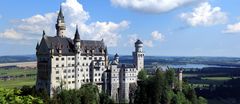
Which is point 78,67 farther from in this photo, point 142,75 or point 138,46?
point 138,46

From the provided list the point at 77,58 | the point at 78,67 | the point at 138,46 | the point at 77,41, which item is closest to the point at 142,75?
the point at 138,46

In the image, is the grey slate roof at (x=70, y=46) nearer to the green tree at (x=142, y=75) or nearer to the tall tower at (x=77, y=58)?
the tall tower at (x=77, y=58)

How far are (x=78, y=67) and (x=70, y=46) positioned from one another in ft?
21.4

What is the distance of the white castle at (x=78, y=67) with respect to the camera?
110 m

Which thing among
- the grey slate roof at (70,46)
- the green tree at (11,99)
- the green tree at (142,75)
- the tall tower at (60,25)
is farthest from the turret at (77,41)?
the green tree at (11,99)

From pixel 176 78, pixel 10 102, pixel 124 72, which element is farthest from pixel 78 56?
pixel 10 102

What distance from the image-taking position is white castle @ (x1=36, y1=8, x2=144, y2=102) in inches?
4326

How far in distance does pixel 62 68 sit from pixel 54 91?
7.15 m

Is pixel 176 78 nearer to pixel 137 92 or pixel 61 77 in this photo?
pixel 137 92

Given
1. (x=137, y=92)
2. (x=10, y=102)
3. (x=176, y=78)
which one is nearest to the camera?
(x=10, y=102)

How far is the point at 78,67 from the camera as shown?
116500 millimetres

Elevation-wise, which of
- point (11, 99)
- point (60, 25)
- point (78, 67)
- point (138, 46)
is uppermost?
point (60, 25)

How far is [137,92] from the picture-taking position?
124 m

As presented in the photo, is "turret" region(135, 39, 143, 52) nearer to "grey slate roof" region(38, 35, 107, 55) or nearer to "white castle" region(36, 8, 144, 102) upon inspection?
"white castle" region(36, 8, 144, 102)
